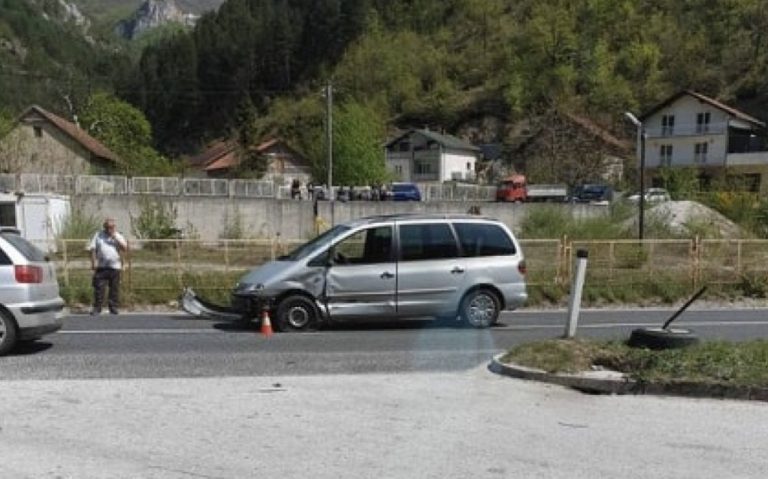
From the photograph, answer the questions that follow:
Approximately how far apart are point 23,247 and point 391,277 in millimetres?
5313

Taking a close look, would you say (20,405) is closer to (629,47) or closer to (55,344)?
(55,344)

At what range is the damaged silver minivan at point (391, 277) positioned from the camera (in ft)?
42.0

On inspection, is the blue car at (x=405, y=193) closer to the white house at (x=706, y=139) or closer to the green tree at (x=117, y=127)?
the white house at (x=706, y=139)

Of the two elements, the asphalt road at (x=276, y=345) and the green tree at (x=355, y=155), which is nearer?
the asphalt road at (x=276, y=345)

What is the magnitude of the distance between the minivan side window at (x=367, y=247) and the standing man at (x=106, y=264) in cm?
507

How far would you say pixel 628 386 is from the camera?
825 centimetres

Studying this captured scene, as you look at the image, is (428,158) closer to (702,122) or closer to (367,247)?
(702,122)

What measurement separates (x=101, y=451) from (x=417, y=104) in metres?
120

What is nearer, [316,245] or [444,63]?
[316,245]

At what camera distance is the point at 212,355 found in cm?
1052

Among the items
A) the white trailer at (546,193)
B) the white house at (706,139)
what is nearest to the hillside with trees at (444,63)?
the white house at (706,139)

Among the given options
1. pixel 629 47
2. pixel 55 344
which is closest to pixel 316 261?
pixel 55 344

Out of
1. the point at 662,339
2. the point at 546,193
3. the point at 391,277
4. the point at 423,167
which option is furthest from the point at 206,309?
the point at 423,167

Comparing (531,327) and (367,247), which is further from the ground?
(367,247)
